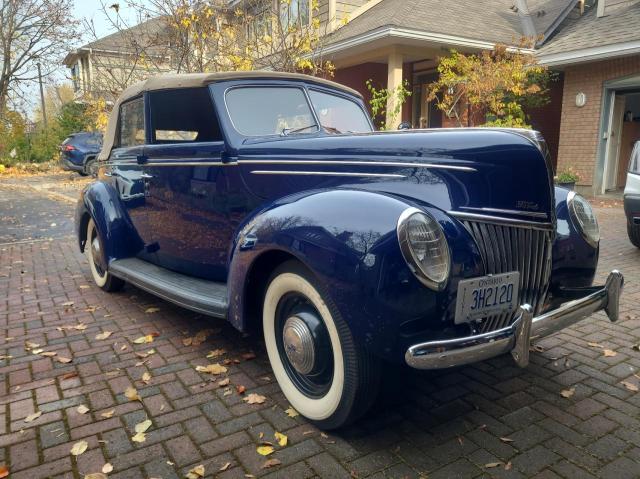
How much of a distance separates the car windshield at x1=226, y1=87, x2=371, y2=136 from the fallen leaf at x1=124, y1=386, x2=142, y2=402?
1.73m

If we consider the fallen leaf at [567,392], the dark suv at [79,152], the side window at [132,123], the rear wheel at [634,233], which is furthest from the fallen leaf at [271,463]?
the dark suv at [79,152]

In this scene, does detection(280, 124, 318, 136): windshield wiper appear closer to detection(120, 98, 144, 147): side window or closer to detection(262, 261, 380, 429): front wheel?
detection(262, 261, 380, 429): front wheel

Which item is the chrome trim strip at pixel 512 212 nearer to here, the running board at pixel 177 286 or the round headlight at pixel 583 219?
the round headlight at pixel 583 219

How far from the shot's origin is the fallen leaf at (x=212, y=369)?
304cm

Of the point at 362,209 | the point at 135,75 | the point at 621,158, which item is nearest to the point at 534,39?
the point at 621,158

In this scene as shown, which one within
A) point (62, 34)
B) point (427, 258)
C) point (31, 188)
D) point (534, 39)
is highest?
point (62, 34)

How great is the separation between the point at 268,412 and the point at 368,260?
1111 millimetres

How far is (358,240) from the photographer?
2.07 m

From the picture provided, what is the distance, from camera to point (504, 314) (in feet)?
7.45

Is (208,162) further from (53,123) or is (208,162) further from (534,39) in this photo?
(53,123)

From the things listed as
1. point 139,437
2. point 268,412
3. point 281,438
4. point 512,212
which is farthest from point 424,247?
point 139,437

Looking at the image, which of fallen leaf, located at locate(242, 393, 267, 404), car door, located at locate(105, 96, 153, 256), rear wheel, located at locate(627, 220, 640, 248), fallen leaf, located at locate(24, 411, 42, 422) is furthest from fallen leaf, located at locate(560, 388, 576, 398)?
rear wheel, located at locate(627, 220, 640, 248)

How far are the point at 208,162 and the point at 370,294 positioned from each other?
176cm

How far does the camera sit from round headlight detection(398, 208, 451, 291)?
1990mm
